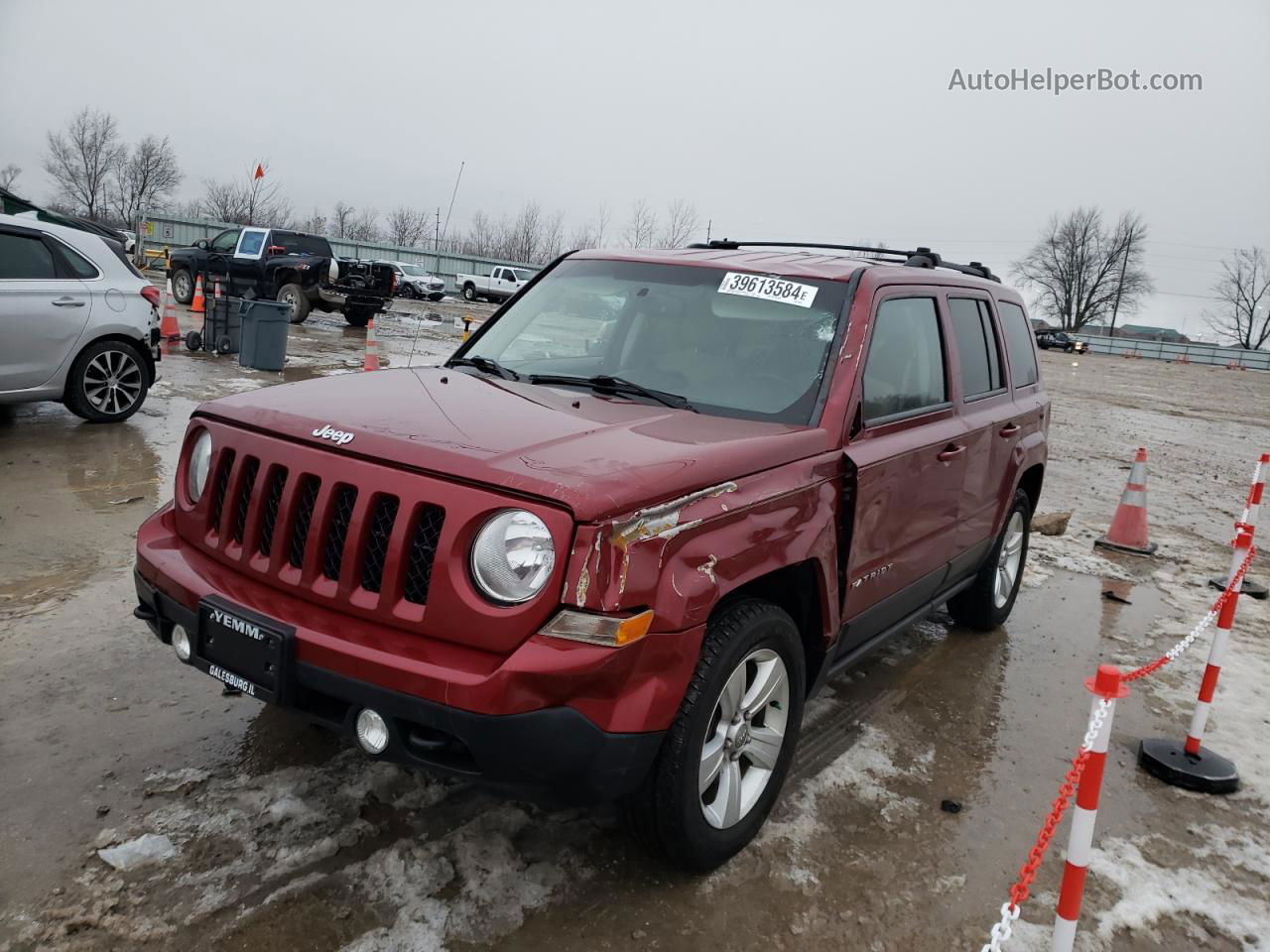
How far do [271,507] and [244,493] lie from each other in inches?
5.7

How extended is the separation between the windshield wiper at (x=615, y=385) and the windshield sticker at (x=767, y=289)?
0.58m

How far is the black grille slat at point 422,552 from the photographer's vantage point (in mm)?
2512

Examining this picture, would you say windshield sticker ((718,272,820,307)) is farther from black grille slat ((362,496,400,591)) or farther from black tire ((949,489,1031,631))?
black tire ((949,489,1031,631))

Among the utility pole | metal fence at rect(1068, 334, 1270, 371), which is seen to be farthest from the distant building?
metal fence at rect(1068, 334, 1270, 371)

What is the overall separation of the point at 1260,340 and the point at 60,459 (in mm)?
103631

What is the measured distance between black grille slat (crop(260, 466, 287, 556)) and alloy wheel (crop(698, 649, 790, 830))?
1.43m

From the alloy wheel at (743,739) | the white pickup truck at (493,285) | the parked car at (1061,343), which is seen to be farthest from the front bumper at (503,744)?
the parked car at (1061,343)

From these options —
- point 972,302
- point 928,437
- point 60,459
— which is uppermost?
point 972,302

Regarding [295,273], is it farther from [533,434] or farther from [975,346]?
[533,434]

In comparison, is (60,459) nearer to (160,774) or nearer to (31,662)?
(31,662)

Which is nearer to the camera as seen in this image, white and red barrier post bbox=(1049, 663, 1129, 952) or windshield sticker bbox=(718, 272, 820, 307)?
white and red barrier post bbox=(1049, 663, 1129, 952)

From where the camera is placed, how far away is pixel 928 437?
3922mm

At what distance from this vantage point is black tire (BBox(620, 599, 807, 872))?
262 centimetres

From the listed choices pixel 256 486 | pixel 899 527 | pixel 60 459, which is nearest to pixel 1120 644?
pixel 899 527
